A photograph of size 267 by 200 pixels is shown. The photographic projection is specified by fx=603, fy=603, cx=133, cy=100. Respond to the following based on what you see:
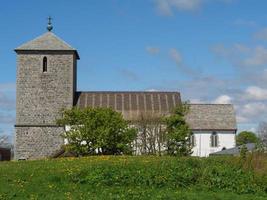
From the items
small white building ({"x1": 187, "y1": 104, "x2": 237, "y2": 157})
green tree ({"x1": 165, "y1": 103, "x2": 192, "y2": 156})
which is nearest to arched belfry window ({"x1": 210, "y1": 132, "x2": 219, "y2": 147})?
small white building ({"x1": 187, "y1": 104, "x2": 237, "y2": 157})

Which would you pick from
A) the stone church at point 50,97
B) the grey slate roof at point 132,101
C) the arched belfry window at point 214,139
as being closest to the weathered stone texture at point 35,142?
the stone church at point 50,97

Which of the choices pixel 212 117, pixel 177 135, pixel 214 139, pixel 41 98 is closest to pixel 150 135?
pixel 177 135

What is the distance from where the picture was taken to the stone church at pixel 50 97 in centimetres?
6028

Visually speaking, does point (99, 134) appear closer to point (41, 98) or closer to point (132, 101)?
point (41, 98)

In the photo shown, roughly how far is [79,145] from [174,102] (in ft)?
72.0

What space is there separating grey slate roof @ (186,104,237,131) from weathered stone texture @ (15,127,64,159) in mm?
16891

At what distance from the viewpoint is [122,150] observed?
4384cm

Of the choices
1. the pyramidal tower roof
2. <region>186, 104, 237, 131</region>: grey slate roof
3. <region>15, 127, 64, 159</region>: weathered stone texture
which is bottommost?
<region>15, 127, 64, 159</region>: weathered stone texture

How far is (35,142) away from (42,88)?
5.82 meters

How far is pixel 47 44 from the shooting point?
6334cm

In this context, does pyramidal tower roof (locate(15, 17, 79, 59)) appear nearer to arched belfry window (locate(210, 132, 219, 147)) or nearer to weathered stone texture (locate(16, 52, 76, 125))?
Result: weathered stone texture (locate(16, 52, 76, 125))

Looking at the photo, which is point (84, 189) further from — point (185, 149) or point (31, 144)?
point (31, 144)

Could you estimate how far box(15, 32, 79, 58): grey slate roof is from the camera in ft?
206

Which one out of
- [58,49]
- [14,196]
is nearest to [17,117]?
[58,49]
